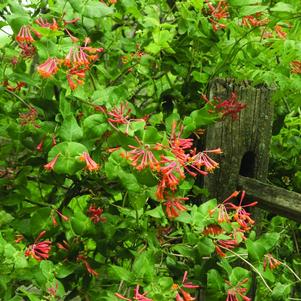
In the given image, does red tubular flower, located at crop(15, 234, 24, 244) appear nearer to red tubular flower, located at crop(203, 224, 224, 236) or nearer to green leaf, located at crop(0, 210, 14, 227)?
green leaf, located at crop(0, 210, 14, 227)

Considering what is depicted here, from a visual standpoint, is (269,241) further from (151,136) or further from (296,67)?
(296,67)

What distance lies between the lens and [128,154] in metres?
1.62

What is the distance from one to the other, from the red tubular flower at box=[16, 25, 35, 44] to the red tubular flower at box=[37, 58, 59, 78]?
8 centimetres

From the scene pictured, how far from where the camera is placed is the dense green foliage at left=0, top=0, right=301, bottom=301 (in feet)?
5.63

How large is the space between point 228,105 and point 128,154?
1.68 ft

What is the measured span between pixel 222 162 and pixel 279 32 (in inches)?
19.6

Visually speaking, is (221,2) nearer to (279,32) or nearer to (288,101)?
(279,32)

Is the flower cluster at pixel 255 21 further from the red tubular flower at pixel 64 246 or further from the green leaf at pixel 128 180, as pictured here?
the red tubular flower at pixel 64 246

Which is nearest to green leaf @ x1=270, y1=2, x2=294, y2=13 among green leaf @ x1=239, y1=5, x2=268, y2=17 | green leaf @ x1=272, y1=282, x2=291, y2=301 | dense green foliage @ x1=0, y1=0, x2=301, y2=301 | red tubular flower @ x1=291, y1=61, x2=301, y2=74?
dense green foliage @ x1=0, y1=0, x2=301, y2=301

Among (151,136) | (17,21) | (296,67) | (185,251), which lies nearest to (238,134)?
(296,67)

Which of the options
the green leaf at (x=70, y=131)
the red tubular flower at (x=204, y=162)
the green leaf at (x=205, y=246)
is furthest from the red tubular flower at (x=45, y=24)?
the green leaf at (x=205, y=246)

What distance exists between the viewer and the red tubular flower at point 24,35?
1727mm

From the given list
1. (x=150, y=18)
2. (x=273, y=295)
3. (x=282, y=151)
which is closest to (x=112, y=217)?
(x=273, y=295)

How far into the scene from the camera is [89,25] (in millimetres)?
2125
